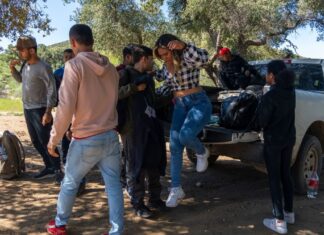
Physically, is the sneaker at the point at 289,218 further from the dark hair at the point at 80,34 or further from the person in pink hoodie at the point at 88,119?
the dark hair at the point at 80,34

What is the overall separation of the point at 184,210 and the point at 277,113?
150cm

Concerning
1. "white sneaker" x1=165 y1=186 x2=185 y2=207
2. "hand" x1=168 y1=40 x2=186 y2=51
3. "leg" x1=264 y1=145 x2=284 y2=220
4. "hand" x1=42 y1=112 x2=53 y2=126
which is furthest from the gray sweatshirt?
→ "leg" x1=264 y1=145 x2=284 y2=220

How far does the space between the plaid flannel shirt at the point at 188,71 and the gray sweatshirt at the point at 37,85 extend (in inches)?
61.7

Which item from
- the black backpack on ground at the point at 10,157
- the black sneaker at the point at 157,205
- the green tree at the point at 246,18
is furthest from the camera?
the green tree at the point at 246,18

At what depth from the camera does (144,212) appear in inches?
184

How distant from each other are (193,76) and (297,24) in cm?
1333

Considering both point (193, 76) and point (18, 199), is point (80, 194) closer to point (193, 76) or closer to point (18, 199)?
point (18, 199)

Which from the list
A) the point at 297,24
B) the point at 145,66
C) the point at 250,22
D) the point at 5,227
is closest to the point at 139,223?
the point at 5,227

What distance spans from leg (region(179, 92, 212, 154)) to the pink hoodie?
3.24 feet

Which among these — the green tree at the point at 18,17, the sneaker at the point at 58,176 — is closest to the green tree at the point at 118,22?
the green tree at the point at 18,17

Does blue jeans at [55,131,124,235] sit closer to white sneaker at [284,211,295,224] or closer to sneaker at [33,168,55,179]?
white sneaker at [284,211,295,224]

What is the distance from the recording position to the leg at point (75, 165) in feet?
12.4

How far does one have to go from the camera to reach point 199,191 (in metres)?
5.91

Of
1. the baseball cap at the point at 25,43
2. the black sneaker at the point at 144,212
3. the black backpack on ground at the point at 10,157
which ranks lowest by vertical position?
the black sneaker at the point at 144,212
